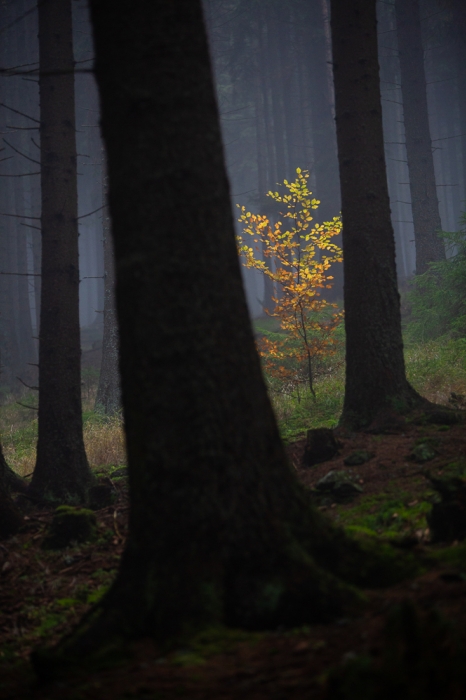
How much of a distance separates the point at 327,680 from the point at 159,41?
10.2ft

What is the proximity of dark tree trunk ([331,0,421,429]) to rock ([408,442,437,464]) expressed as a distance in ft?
3.69

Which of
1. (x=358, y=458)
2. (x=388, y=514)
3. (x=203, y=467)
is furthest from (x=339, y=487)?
(x=203, y=467)

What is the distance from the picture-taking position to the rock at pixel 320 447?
6.31 meters

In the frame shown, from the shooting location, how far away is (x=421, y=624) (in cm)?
190

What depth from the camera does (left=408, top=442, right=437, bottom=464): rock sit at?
547cm

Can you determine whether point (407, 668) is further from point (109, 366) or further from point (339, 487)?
point (109, 366)

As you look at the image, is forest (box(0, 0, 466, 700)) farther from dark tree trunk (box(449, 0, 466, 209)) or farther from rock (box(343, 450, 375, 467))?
dark tree trunk (box(449, 0, 466, 209))

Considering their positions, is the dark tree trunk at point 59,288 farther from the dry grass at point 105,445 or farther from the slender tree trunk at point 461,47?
the slender tree trunk at point 461,47

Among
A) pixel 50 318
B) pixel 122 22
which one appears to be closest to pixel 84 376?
pixel 50 318

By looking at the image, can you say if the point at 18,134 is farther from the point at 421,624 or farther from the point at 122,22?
the point at 421,624

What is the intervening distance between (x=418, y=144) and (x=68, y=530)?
1716 centimetres

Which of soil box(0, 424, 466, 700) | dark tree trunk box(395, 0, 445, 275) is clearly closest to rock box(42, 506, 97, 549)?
soil box(0, 424, 466, 700)

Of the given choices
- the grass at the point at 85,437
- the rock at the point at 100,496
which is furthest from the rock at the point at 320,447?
the grass at the point at 85,437

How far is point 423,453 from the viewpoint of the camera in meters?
5.53
